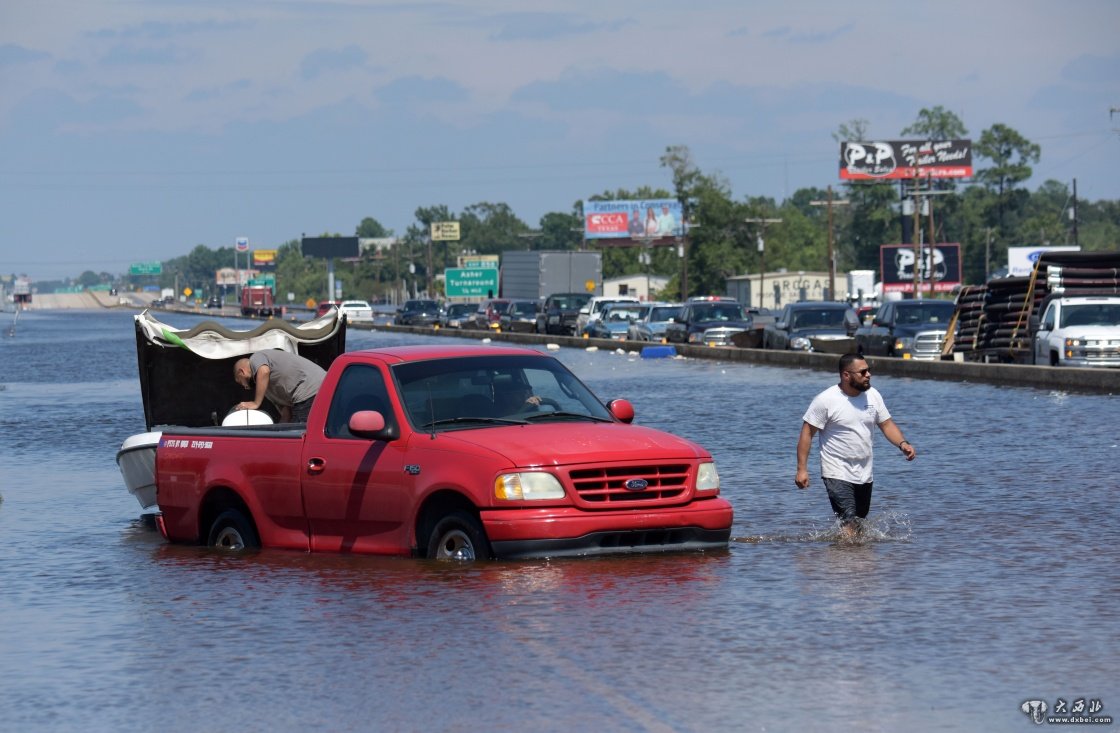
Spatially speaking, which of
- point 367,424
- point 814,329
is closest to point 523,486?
point 367,424

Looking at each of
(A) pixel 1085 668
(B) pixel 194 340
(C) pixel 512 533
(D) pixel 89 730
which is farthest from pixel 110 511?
(A) pixel 1085 668

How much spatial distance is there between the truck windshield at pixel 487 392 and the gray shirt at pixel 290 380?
302cm

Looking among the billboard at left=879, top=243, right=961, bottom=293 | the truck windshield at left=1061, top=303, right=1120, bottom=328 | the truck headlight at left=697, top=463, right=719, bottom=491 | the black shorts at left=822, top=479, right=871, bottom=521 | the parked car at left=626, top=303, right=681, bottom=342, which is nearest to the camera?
the truck headlight at left=697, top=463, right=719, bottom=491

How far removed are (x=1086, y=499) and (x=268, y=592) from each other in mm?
7753

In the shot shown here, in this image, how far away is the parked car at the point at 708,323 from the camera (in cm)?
5284

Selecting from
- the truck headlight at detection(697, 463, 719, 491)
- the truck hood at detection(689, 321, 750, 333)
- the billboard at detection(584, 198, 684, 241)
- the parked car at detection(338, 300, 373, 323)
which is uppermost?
the billboard at detection(584, 198, 684, 241)

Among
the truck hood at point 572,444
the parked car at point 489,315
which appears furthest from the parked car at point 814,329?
the parked car at point 489,315

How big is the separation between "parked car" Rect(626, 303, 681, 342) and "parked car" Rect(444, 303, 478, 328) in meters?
26.8

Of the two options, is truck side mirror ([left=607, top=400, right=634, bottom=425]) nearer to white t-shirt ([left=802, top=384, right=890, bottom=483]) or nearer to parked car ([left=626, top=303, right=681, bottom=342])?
white t-shirt ([left=802, top=384, right=890, bottom=483])

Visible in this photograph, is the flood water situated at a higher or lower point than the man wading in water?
lower

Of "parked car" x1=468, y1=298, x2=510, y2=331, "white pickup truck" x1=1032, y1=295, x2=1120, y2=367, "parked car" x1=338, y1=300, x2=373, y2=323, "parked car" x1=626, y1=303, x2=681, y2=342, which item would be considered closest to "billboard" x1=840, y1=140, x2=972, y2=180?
"parked car" x1=338, y1=300, x2=373, y2=323

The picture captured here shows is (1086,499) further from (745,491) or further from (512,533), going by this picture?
(512,533)

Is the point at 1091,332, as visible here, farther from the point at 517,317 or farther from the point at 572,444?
the point at 517,317

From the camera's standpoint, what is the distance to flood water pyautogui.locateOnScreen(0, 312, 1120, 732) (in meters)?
7.46
